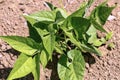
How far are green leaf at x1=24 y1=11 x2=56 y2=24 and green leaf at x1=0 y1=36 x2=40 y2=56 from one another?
0.12 meters

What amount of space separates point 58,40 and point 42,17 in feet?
0.72

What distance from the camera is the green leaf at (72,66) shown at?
1864mm

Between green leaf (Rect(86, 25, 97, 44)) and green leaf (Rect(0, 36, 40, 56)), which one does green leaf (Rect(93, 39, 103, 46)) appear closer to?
green leaf (Rect(86, 25, 97, 44))

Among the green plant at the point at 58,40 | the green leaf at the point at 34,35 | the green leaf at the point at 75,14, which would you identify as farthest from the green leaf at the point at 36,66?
the green leaf at the point at 75,14

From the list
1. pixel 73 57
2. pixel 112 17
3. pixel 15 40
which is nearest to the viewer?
pixel 15 40

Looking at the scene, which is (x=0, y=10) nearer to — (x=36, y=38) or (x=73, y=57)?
(x=36, y=38)

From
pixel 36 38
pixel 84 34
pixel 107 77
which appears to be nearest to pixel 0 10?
pixel 36 38

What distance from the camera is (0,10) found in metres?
2.30

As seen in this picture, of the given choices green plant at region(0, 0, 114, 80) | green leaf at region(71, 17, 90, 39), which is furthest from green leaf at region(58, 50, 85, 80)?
green leaf at region(71, 17, 90, 39)

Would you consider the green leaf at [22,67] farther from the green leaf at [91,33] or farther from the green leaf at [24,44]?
the green leaf at [91,33]

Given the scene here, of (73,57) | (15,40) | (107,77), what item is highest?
(15,40)

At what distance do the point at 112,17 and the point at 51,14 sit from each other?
556 millimetres

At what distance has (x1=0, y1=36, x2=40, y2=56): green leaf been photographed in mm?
1798

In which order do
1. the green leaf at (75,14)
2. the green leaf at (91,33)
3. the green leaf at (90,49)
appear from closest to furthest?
the green leaf at (75,14) < the green leaf at (90,49) < the green leaf at (91,33)
